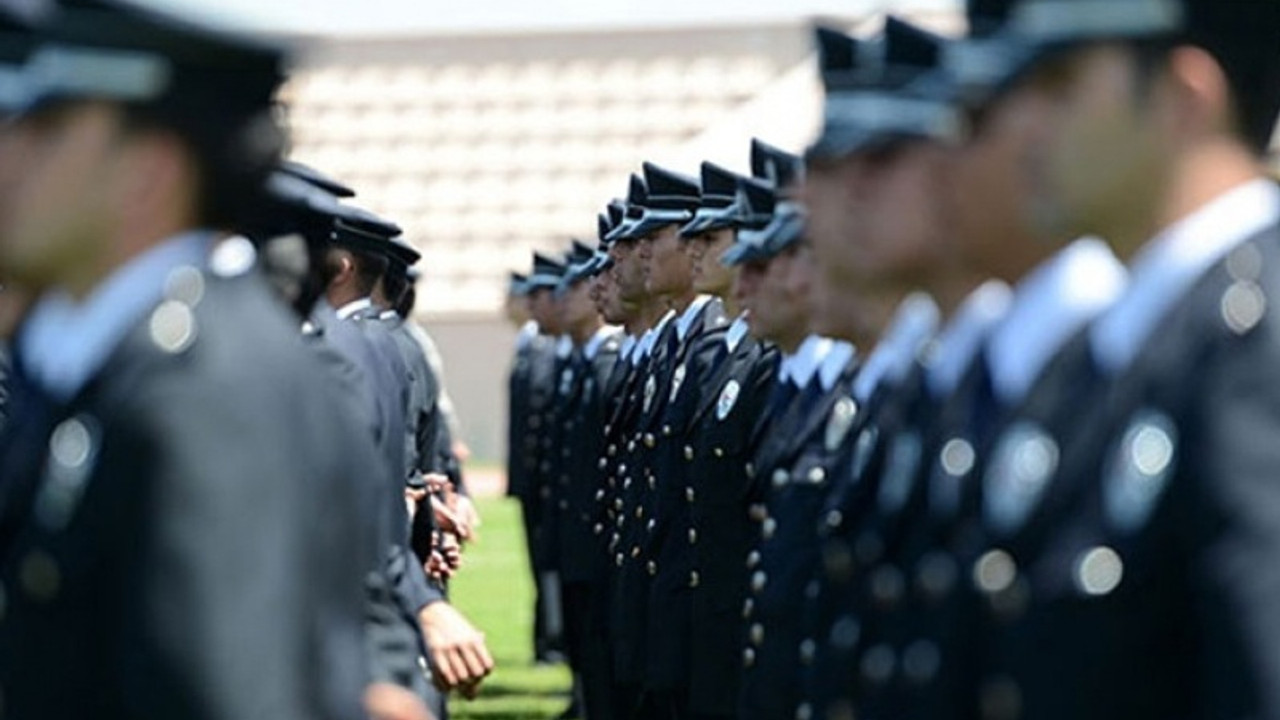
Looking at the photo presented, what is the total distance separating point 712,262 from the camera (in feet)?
34.0

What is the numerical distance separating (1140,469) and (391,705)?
3.43ft

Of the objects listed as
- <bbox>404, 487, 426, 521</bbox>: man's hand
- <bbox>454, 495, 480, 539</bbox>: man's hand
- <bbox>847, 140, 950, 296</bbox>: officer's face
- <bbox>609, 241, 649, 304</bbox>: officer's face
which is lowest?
<bbox>454, 495, 480, 539</bbox>: man's hand

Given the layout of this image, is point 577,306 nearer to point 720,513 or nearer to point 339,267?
point 720,513

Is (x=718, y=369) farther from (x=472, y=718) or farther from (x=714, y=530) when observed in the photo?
(x=472, y=718)

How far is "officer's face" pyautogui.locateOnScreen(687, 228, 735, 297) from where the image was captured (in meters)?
10.3

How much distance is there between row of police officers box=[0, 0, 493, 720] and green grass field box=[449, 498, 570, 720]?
10.7 m

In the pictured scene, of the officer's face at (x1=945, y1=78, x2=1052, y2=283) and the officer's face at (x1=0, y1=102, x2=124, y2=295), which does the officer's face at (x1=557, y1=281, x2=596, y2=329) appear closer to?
the officer's face at (x1=945, y1=78, x2=1052, y2=283)

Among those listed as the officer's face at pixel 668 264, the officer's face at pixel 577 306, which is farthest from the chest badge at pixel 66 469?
the officer's face at pixel 577 306

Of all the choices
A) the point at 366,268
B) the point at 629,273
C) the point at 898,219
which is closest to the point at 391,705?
the point at 898,219

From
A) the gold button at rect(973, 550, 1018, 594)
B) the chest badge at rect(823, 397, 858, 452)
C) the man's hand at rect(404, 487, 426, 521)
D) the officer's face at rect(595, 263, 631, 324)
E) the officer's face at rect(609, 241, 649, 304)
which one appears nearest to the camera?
the gold button at rect(973, 550, 1018, 594)

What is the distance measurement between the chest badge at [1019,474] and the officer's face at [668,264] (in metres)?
6.94

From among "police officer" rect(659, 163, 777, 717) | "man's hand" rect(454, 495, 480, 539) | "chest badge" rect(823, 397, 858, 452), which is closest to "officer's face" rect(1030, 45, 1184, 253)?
"chest badge" rect(823, 397, 858, 452)

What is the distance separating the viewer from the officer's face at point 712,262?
10.3 m

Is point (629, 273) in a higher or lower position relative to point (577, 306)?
higher
